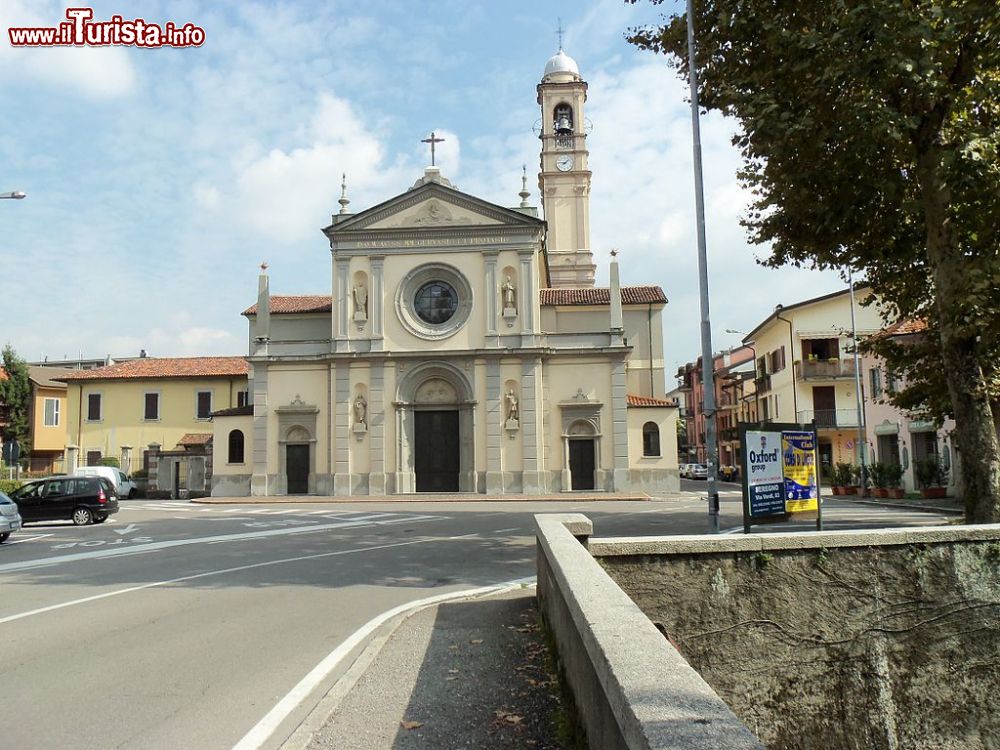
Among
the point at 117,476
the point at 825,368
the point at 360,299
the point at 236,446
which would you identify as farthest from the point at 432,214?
the point at 825,368

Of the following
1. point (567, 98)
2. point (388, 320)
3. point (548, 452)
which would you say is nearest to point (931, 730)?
point (548, 452)

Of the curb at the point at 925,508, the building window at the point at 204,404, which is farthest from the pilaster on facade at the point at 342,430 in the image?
the curb at the point at 925,508

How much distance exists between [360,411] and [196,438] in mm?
13298

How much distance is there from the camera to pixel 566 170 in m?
50.6

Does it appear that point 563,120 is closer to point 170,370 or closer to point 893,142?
point 170,370

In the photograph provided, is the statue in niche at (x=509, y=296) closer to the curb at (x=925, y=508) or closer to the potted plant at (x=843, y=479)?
the potted plant at (x=843, y=479)

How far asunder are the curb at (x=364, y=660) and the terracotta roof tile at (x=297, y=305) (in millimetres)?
30629

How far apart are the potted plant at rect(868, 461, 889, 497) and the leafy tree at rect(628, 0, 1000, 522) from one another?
1802cm

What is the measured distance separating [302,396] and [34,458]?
24.2 meters

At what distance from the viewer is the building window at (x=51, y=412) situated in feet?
162

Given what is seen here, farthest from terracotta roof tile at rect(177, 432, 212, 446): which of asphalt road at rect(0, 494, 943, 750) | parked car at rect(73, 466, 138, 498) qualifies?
asphalt road at rect(0, 494, 943, 750)

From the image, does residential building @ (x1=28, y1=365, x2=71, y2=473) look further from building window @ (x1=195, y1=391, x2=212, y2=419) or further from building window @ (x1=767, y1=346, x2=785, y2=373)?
building window @ (x1=767, y1=346, x2=785, y2=373)

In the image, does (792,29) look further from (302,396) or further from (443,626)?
(302,396)

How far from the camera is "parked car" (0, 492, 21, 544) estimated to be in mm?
17156
